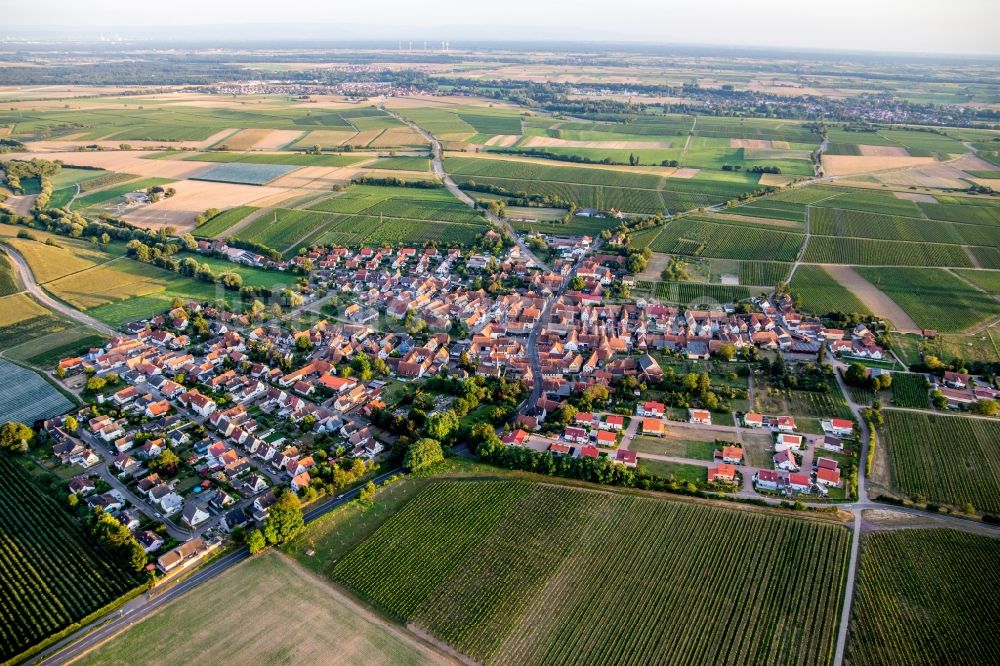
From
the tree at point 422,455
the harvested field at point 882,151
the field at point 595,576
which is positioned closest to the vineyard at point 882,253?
the field at point 595,576

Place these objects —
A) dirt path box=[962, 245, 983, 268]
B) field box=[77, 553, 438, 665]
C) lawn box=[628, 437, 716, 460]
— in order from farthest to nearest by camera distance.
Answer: dirt path box=[962, 245, 983, 268], lawn box=[628, 437, 716, 460], field box=[77, 553, 438, 665]

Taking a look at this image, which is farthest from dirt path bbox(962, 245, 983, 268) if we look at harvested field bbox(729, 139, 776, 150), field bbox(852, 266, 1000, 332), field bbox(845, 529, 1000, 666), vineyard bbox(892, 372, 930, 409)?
harvested field bbox(729, 139, 776, 150)

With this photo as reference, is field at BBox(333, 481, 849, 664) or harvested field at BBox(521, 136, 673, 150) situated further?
harvested field at BBox(521, 136, 673, 150)

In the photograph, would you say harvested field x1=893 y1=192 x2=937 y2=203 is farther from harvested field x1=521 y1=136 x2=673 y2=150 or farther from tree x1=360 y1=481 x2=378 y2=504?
tree x1=360 y1=481 x2=378 y2=504

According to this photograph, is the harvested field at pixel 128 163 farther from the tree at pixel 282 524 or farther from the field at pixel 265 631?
the field at pixel 265 631

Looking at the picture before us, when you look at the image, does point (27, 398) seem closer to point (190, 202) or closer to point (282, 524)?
point (282, 524)

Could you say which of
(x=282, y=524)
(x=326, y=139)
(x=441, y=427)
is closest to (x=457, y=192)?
(x=326, y=139)
